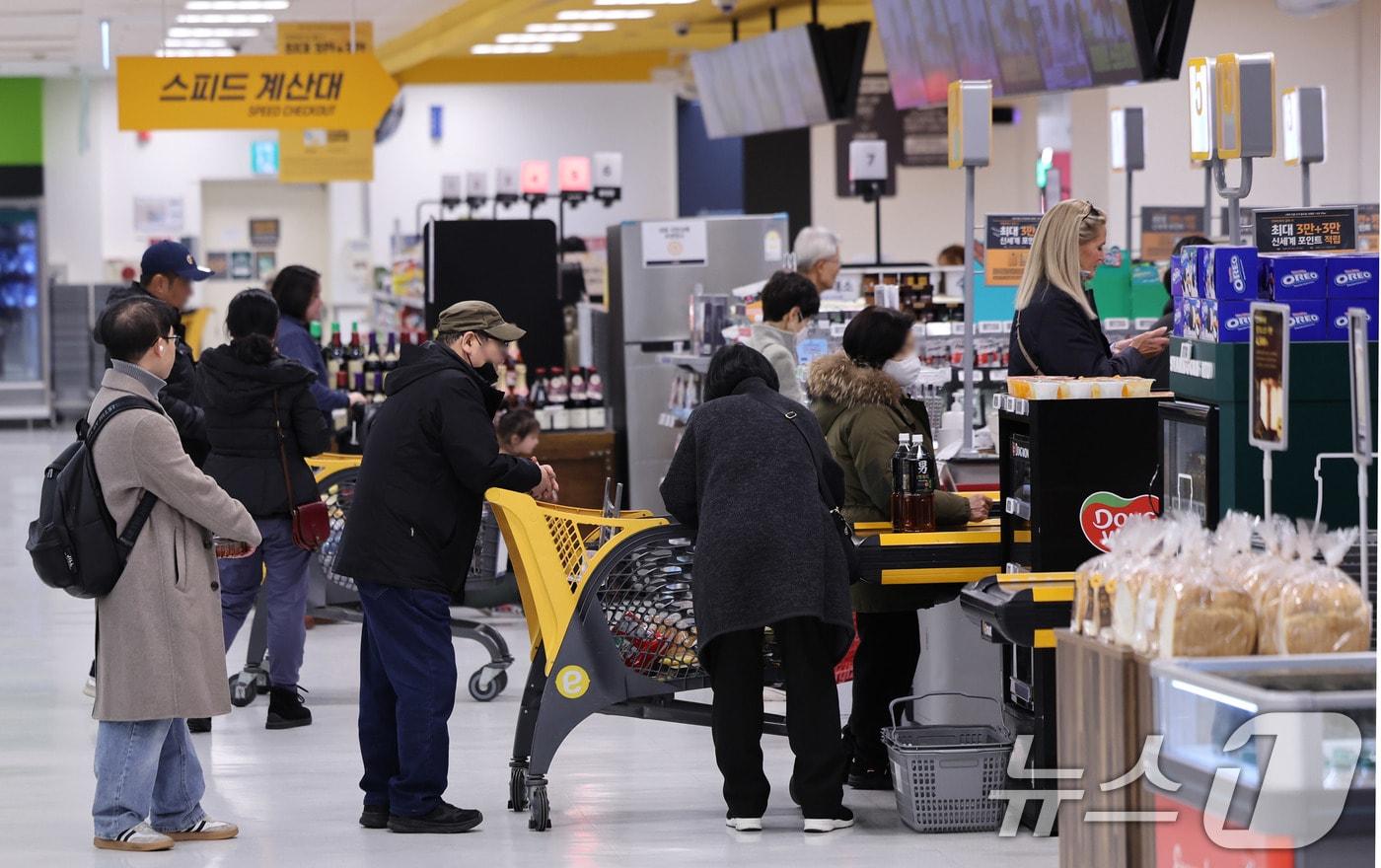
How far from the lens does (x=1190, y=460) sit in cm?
427

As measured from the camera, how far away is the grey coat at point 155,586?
4.78 metres

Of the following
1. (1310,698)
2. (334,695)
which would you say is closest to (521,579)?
(334,695)

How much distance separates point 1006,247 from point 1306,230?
3.82 ft

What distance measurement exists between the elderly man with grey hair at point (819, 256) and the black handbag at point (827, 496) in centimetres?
369

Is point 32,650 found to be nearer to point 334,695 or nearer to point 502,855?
point 334,695

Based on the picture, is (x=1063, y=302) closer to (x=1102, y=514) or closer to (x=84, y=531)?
(x=1102, y=514)

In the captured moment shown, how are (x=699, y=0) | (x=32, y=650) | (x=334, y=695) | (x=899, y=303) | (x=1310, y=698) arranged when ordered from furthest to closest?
(x=699, y=0)
(x=899, y=303)
(x=32, y=650)
(x=334, y=695)
(x=1310, y=698)

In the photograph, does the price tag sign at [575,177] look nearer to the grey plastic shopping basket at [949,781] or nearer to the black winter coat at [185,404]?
the black winter coat at [185,404]

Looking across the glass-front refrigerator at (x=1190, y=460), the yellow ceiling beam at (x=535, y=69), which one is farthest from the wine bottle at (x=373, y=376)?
the yellow ceiling beam at (x=535, y=69)

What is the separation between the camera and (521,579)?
5449mm

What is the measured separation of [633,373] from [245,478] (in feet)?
12.8

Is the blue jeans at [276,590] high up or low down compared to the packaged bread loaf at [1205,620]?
down

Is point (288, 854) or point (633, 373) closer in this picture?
point (288, 854)

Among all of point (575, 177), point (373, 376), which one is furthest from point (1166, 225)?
point (373, 376)
